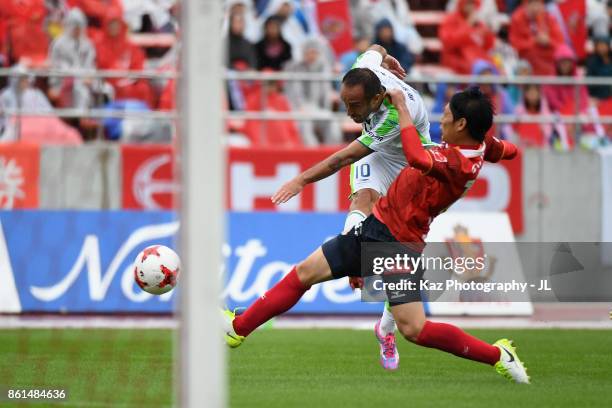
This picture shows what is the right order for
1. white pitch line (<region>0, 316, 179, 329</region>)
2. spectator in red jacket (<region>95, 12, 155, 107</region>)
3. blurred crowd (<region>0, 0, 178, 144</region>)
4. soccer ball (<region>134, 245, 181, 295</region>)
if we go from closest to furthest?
soccer ball (<region>134, 245, 181, 295</region>), white pitch line (<region>0, 316, 179, 329</region>), blurred crowd (<region>0, 0, 178, 144</region>), spectator in red jacket (<region>95, 12, 155, 107</region>)

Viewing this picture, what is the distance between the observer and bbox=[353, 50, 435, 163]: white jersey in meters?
9.09

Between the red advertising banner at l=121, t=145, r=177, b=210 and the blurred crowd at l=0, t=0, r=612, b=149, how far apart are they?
280 millimetres

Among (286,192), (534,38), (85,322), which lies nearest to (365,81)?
(286,192)

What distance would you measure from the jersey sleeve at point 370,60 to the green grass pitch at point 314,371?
2.27m

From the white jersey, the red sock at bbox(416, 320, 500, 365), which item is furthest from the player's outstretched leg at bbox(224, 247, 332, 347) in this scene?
the white jersey

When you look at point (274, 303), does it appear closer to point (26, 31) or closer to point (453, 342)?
point (453, 342)

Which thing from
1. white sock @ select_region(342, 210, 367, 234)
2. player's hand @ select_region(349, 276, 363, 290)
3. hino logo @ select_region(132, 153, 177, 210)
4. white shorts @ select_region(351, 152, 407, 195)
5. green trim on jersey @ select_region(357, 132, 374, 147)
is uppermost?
hino logo @ select_region(132, 153, 177, 210)

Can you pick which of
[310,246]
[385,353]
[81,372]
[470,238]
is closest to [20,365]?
[81,372]

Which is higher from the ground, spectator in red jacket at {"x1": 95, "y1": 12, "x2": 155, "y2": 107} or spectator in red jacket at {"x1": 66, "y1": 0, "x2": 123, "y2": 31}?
spectator in red jacket at {"x1": 66, "y1": 0, "x2": 123, "y2": 31}

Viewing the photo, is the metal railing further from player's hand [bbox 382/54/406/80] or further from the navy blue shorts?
the navy blue shorts

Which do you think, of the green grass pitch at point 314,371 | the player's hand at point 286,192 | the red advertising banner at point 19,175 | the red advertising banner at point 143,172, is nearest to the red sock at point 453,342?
the green grass pitch at point 314,371

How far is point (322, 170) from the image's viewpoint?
8664 mm

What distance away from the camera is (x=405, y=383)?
8398 mm

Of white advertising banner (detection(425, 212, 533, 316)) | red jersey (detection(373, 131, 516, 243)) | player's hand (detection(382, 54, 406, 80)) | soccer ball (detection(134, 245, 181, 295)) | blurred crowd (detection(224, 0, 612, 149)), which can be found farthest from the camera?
blurred crowd (detection(224, 0, 612, 149))
